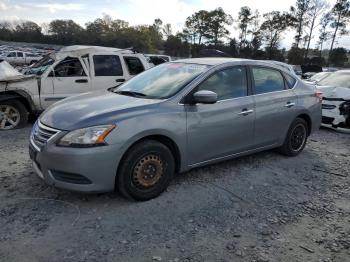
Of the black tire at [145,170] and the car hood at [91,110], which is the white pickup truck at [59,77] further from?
the black tire at [145,170]

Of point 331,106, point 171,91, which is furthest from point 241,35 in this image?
point 171,91

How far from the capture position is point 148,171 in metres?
4.15

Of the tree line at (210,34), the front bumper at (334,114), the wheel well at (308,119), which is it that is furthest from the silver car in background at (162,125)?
the tree line at (210,34)

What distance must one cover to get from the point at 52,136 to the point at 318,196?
339 cm

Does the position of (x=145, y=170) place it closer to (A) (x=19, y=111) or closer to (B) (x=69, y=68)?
(A) (x=19, y=111)

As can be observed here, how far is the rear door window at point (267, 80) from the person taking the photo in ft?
17.5

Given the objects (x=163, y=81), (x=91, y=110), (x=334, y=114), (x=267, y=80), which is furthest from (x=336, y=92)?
(x=91, y=110)

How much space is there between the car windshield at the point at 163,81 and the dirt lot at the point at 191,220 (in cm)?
124

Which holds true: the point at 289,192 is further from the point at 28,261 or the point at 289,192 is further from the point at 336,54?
the point at 336,54

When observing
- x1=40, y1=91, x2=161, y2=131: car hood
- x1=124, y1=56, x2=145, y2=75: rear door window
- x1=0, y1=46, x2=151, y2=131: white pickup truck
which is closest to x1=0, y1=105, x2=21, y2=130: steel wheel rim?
x1=0, y1=46, x2=151, y2=131: white pickup truck

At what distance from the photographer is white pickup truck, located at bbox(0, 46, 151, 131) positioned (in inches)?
297

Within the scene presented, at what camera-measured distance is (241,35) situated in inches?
2913

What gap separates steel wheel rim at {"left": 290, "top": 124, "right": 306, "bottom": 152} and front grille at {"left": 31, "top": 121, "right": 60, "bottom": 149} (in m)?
3.95

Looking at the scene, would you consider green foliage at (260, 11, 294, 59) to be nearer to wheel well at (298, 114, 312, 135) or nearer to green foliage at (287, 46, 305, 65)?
green foliage at (287, 46, 305, 65)
